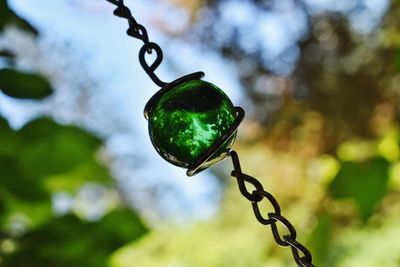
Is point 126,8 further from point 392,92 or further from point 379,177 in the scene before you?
point 392,92

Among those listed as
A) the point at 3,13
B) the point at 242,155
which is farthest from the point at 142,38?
the point at 242,155

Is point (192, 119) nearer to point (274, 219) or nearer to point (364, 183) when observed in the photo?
point (274, 219)

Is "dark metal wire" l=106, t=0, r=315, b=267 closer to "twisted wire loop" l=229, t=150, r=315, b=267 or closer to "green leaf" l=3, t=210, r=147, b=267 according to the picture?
"twisted wire loop" l=229, t=150, r=315, b=267

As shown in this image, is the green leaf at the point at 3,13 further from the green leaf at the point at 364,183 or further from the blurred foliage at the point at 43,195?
the green leaf at the point at 364,183

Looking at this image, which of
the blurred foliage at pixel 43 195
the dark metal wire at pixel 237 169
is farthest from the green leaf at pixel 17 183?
the dark metal wire at pixel 237 169

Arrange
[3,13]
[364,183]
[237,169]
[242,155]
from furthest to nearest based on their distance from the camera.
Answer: [242,155]
[364,183]
[3,13]
[237,169]

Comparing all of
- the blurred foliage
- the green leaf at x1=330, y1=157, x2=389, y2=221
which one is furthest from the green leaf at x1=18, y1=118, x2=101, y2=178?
the green leaf at x1=330, y1=157, x2=389, y2=221

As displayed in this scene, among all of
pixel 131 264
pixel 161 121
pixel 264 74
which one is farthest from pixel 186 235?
pixel 161 121
